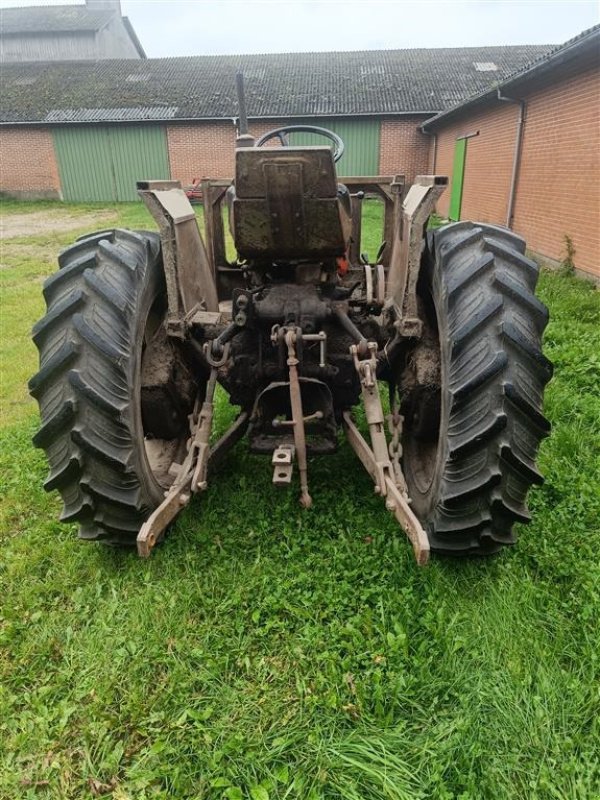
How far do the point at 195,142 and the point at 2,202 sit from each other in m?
7.74

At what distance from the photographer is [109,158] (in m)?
23.8

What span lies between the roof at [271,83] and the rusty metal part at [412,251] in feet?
70.9

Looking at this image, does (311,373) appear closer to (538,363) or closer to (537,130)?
(538,363)

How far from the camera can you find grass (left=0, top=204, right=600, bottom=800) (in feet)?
6.55

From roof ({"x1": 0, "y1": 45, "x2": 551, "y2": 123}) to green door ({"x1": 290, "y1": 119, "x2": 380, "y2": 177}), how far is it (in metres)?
0.45

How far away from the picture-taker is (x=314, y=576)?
2.84 metres

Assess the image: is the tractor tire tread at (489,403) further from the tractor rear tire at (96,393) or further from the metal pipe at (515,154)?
the metal pipe at (515,154)

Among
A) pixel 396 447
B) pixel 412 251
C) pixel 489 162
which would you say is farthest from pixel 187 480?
pixel 489 162

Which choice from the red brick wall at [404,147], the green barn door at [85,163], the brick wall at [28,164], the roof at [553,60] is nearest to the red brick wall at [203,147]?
the green barn door at [85,163]

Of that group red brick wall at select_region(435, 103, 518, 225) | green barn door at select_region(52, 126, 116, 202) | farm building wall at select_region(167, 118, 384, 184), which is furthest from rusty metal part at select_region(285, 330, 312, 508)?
green barn door at select_region(52, 126, 116, 202)

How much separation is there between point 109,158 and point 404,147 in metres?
10.9

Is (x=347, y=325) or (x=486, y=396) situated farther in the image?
(x=347, y=325)

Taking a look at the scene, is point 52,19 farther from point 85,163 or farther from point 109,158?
point 109,158

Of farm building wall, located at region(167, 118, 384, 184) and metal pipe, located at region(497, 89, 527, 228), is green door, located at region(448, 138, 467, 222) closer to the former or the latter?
metal pipe, located at region(497, 89, 527, 228)
